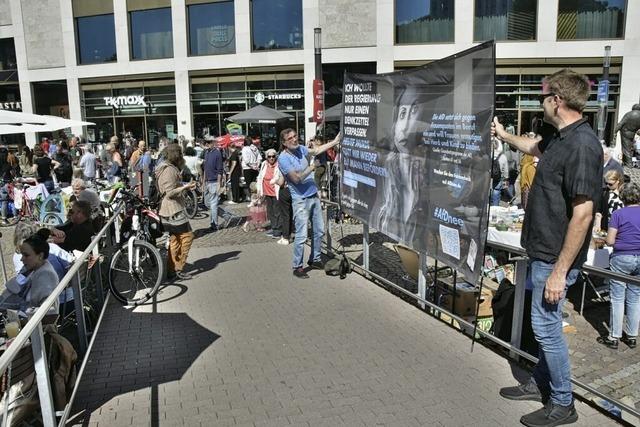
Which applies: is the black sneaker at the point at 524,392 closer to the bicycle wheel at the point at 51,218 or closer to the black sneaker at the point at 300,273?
the black sneaker at the point at 300,273

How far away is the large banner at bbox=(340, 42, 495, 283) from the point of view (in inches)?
175

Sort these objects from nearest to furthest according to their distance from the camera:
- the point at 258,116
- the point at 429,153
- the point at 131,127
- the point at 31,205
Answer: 1. the point at 429,153
2. the point at 31,205
3. the point at 258,116
4. the point at 131,127

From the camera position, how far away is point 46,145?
83.3 ft

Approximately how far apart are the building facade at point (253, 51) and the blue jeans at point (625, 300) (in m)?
20.5

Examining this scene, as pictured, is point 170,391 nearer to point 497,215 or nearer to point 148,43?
point 497,215

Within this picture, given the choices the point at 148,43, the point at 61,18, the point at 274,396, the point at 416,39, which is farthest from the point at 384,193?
the point at 61,18

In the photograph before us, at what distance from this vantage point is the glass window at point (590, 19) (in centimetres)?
2428

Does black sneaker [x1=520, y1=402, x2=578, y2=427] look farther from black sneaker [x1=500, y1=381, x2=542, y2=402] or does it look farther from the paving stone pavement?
black sneaker [x1=500, y1=381, x2=542, y2=402]

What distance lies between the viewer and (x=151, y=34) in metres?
28.5

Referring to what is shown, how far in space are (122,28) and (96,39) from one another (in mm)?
2035

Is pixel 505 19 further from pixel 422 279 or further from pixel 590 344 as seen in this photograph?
pixel 590 344

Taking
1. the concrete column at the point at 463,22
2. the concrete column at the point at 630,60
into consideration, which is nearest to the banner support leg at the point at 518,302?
the concrete column at the point at 463,22

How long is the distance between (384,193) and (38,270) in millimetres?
3720

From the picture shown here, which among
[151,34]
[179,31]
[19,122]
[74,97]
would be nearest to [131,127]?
[74,97]
